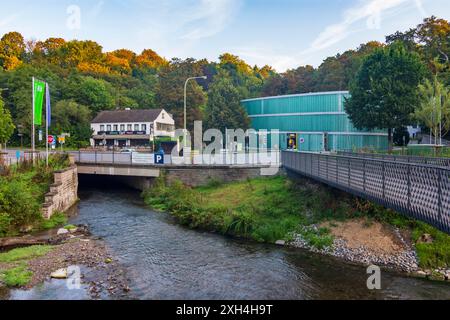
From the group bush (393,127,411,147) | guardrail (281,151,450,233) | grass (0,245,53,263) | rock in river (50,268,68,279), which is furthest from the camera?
bush (393,127,411,147)

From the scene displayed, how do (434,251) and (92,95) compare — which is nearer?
(434,251)

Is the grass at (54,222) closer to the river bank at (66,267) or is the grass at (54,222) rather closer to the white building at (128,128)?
the river bank at (66,267)

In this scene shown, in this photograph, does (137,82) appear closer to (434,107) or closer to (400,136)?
(400,136)

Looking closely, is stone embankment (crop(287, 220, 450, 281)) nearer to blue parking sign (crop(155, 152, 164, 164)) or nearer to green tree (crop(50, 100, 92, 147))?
blue parking sign (crop(155, 152, 164, 164))

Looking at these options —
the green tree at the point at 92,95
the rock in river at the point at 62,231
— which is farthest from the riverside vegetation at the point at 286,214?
the green tree at the point at 92,95

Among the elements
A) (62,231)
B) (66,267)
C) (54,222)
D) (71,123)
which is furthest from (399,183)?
(71,123)

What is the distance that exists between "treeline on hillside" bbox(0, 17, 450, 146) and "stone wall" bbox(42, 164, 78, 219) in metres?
33.0

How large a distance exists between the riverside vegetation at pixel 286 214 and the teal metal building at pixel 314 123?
80.5 ft

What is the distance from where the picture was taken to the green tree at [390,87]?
4231 cm

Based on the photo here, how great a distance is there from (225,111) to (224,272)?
47.1 meters

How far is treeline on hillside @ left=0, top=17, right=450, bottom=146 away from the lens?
205ft

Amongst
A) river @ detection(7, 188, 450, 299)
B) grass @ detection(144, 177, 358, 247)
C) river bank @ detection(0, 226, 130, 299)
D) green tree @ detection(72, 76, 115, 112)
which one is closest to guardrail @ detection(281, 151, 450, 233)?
grass @ detection(144, 177, 358, 247)

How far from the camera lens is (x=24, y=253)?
17.5 m
